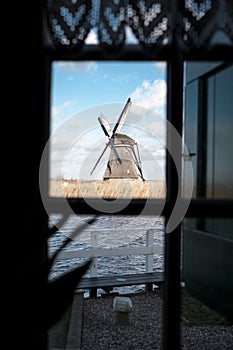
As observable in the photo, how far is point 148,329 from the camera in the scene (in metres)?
3.53

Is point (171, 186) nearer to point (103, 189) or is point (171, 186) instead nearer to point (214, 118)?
point (103, 189)

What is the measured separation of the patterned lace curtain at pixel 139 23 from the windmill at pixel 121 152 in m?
0.83

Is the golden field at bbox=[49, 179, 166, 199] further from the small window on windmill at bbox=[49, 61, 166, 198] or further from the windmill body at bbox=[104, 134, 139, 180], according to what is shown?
the windmill body at bbox=[104, 134, 139, 180]

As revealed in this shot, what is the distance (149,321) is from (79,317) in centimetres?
63

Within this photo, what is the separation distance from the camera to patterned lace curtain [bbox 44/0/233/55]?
3.46 feet

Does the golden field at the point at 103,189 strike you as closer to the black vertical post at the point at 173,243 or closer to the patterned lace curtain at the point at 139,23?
the black vertical post at the point at 173,243

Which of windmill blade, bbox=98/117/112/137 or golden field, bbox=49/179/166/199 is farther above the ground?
windmill blade, bbox=98/117/112/137

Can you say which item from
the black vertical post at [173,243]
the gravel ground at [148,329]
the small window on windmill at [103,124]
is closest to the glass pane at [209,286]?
the gravel ground at [148,329]

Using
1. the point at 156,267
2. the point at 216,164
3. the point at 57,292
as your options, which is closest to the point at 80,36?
the point at 57,292

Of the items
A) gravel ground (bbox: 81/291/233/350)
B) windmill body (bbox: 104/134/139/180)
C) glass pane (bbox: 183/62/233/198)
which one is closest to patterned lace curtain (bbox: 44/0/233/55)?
windmill body (bbox: 104/134/139/180)

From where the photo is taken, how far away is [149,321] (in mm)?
3725

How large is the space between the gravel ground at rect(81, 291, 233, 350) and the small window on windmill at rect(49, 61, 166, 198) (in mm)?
1682

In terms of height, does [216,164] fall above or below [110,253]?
above

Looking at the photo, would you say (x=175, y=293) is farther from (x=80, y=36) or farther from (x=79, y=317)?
(x=79, y=317)
